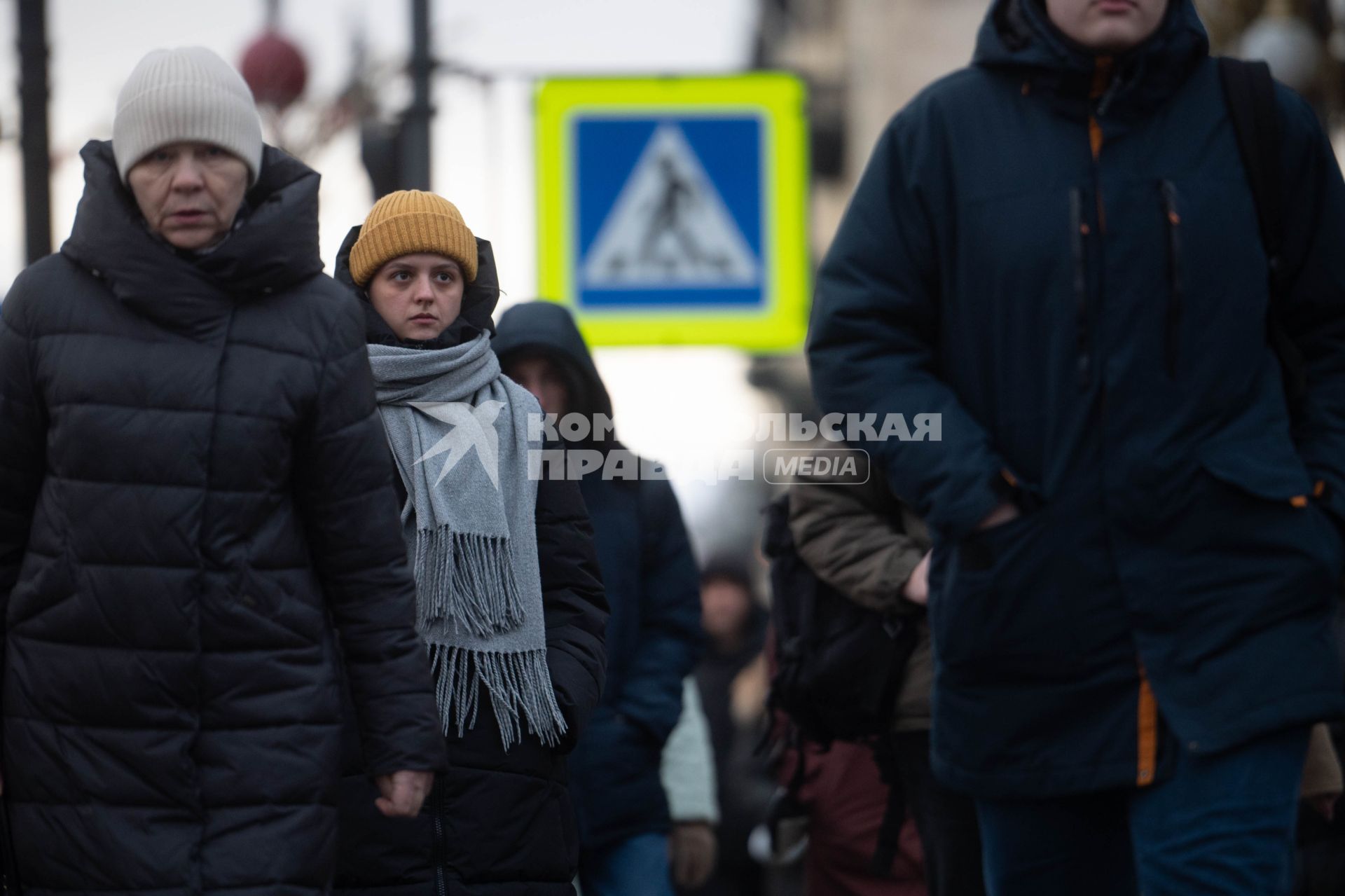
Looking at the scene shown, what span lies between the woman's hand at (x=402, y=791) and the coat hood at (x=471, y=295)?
0.96 meters

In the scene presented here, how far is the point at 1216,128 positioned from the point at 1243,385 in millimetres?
417

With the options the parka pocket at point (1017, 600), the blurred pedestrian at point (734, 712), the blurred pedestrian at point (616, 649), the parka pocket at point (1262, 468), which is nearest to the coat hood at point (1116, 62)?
the parka pocket at point (1262, 468)

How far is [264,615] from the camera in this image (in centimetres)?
328

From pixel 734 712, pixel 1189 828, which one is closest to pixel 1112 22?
pixel 1189 828

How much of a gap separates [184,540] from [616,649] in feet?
7.44

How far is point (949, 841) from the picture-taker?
4629 millimetres

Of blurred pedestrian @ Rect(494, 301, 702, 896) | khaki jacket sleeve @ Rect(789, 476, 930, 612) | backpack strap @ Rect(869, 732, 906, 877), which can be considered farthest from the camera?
blurred pedestrian @ Rect(494, 301, 702, 896)

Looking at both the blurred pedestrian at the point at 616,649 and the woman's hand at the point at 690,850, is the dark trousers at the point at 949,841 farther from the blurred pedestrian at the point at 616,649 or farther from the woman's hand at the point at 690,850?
the woman's hand at the point at 690,850

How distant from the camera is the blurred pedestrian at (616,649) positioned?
5.22 metres

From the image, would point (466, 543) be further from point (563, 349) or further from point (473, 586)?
point (563, 349)

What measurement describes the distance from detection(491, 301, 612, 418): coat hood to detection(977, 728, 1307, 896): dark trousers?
1973 millimetres

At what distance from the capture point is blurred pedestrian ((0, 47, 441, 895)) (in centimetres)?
323

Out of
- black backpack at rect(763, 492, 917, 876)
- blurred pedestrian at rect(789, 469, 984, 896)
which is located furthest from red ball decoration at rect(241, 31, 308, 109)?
blurred pedestrian at rect(789, 469, 984, 896)

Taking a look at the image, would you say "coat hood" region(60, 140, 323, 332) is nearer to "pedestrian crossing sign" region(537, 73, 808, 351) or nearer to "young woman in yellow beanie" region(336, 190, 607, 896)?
"young woman in yellow beanie" region(336, 190, 607, 896)
